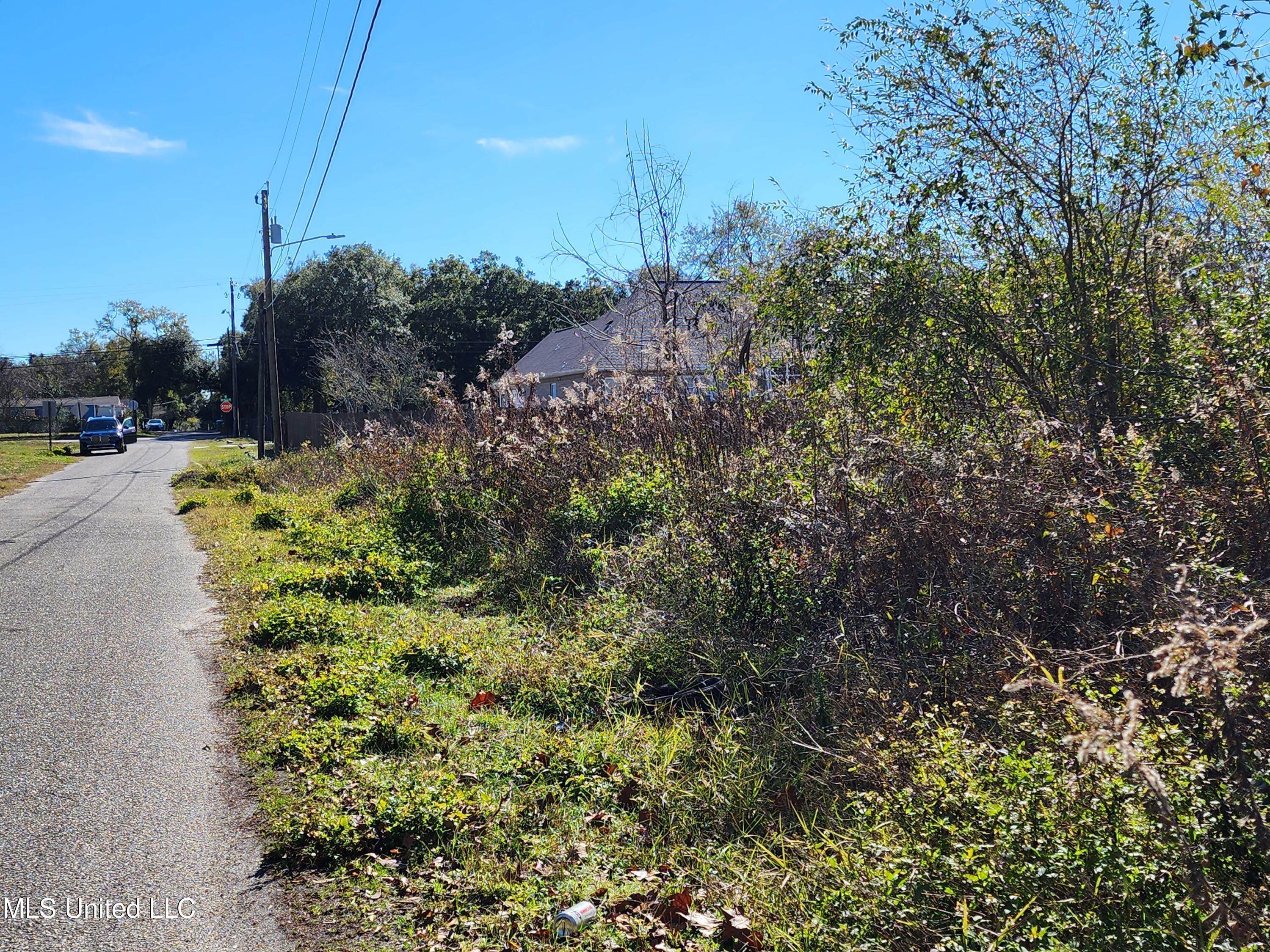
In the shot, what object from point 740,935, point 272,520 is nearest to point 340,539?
point 272,520

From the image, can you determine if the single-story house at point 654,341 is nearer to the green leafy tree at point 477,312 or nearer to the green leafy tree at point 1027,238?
the green leafy tree at point 1027,238

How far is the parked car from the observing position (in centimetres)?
4112

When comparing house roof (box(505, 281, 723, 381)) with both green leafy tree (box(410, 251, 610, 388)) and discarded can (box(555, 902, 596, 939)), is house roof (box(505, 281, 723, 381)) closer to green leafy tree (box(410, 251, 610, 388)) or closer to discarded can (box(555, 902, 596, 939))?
discarded can (box(555, 902, 596, 939))

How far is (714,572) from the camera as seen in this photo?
21.7 feet

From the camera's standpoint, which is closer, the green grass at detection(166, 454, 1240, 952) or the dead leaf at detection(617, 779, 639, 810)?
the green grass at detection(166, 454, 1240, 952)

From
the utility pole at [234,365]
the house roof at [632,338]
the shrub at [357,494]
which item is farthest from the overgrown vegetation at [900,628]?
the utility pole at [234,365]

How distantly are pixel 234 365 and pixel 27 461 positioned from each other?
26.7 meters

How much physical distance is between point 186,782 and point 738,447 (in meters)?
4.94

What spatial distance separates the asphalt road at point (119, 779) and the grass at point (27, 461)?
49.6 ft

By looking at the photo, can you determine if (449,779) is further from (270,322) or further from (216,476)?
(270,322)

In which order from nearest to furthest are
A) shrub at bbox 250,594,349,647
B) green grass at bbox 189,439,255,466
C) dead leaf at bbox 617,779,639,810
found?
dead leaf at bbox 617,779,639,810 → shrub at bbox 250,594,349,647 → green grass at bbox 189,439,255,466

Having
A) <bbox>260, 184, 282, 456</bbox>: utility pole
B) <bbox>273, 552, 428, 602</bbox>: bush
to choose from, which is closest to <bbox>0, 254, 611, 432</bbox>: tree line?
<bbox>260, 184, 282, 456</bbox>: utility pole

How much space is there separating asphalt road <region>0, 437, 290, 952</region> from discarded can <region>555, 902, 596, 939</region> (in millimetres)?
1004

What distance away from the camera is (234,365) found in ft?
192
